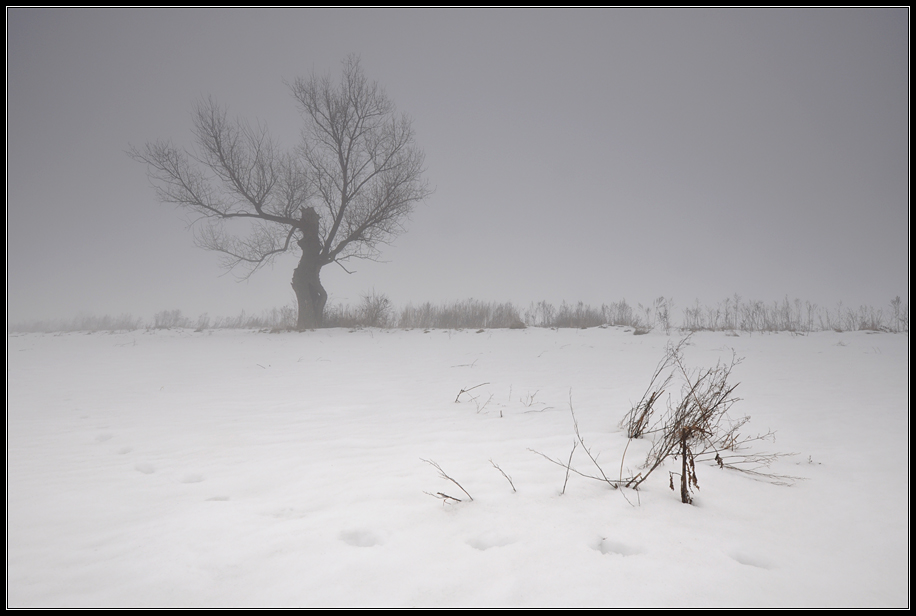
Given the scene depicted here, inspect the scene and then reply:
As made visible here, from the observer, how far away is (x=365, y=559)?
1510 millimetres

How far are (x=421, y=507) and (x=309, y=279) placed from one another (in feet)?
45.9

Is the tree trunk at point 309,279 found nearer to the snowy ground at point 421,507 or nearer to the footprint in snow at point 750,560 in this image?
the snowy ground at point 421,507

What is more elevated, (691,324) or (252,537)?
(691,324)

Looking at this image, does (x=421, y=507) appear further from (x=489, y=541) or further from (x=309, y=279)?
(x=309, y=279)

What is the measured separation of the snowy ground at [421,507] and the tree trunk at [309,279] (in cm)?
994

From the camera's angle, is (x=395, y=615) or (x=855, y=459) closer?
(x=395, y=615)

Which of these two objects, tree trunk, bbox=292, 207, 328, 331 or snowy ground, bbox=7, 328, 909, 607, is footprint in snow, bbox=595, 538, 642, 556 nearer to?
snowy ground, bbox=7, 328, 909, 607

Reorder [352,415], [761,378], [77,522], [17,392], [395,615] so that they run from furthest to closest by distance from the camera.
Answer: [761,378] → [17,392] → [352,415] → [77,522] → [395,615]

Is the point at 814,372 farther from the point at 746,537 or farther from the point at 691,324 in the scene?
the point at 691,324

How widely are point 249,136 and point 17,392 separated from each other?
12.7m

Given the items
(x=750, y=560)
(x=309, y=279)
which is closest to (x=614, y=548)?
(x=750, y=560)

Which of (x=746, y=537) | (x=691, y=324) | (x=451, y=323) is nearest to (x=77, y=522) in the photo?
(x=746, y=537)

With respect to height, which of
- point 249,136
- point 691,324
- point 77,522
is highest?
point 249,136

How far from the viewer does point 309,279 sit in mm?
14688
